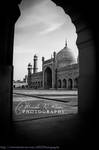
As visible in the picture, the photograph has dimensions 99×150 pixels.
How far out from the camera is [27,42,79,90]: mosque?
34.3 m

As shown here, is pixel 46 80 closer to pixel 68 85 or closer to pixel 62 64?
pixel 62 64

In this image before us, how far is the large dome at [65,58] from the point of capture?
132ft

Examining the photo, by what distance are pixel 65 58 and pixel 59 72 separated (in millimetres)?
4877

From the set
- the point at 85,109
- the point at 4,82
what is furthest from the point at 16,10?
the point at 85,109

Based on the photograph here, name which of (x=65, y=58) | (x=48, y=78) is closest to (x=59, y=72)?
(x=65, y=58)

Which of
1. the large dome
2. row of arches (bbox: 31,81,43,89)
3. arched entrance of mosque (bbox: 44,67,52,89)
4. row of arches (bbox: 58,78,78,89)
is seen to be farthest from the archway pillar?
row of arches (bbox: 31,81,43,89)

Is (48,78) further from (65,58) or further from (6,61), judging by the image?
(6,61)

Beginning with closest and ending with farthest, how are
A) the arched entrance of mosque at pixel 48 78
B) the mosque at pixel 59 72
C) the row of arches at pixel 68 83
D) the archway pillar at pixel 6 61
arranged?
the archway pillar at pixel 6 61, the row of arches at pixel 68 83, the mosque at pixel 59 72, the arched entrance of mosque at pixel 48 78

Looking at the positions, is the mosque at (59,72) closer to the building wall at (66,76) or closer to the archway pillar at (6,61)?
the building wall at (66,76)

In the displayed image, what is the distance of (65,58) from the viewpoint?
40469 mm

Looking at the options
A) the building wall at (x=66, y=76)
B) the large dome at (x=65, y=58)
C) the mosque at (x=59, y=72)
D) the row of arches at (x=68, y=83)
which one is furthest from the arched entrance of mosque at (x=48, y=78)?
the row of arches at (x=68, y=83)

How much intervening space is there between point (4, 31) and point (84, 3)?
1659mm

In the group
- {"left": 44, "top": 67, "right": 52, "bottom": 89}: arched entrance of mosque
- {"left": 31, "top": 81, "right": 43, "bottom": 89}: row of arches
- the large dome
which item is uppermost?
the large dome

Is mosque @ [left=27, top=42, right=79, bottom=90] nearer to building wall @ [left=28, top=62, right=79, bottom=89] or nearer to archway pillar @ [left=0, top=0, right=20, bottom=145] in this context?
building wall @ [left=28, top=62, right=79, bottom=89]
